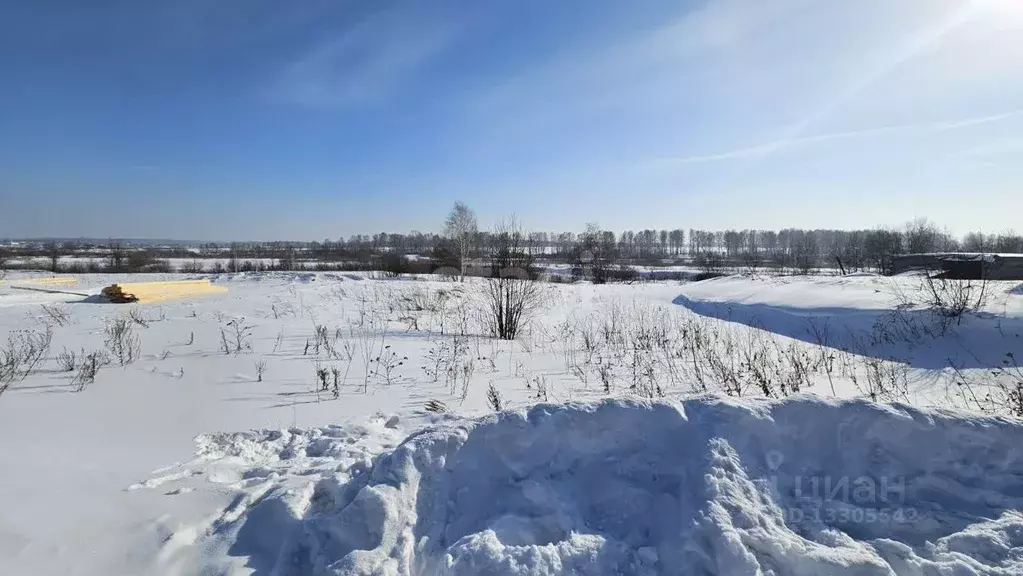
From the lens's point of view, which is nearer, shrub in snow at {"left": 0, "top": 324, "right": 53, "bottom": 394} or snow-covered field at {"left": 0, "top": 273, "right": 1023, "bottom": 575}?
snow-covered field at {"left": 0, "top": 273, "right": 1023, "bottom": 575}

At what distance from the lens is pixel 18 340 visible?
755 centimetres

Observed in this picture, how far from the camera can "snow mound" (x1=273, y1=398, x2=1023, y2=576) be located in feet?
7.55

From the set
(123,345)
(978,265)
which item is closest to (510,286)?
(123,345)

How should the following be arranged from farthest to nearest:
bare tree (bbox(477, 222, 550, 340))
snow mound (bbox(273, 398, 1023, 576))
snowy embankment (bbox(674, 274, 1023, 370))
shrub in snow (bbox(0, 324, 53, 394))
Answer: bare tree (bbox(477, 222, 550, 340)), snowy embankment (bbox(674, 274, 1023, 370)), shrub in snow (bbox(0, 324, 53, 394)), snow mound (bbox(273, 398, 1023, 576))

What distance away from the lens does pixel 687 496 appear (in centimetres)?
262

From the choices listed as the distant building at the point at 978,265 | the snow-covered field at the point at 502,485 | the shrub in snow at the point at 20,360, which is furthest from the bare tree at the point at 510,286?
the distant building at the point at 978,265

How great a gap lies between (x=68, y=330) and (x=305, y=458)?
8.55m

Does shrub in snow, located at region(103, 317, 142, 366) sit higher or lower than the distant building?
lower

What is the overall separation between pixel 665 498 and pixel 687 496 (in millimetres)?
142

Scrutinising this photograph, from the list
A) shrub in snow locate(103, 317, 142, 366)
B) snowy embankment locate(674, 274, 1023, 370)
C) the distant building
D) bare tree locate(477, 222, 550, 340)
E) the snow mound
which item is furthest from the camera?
the distant building

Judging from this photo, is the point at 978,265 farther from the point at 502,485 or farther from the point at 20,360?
the point at 20,360

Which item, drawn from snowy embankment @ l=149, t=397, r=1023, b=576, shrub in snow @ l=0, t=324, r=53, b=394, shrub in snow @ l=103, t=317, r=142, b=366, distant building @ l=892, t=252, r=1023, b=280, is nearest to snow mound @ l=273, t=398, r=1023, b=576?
snowy embankment @ l=149, t=397, r=1023, b=576

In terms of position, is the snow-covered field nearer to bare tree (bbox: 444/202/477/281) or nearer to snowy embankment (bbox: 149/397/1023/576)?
snowy embankment (bbox: 149/397/1023/576)

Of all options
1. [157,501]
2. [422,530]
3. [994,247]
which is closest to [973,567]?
[422,530]
